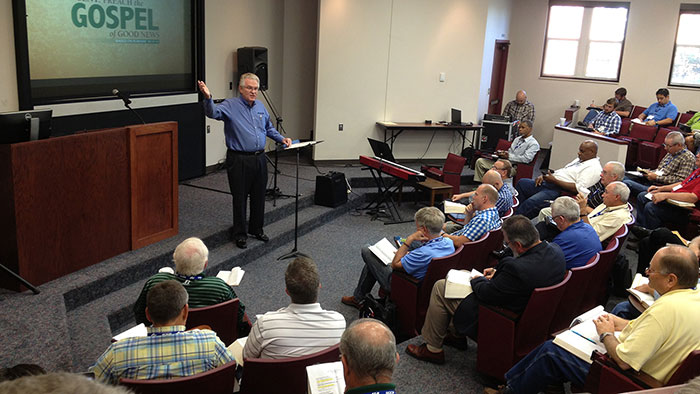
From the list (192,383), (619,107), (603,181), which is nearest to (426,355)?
(192,383)

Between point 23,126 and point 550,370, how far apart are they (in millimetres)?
3790

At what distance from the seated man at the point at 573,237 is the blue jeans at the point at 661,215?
7.51 feet

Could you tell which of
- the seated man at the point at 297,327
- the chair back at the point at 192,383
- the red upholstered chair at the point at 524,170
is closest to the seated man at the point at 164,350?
the chair back at the point at 192,383

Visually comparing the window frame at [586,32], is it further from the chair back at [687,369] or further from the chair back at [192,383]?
the chair back at [192,383]

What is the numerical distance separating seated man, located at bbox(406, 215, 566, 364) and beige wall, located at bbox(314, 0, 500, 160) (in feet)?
19.6

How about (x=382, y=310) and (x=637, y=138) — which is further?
(x=637, y=138)

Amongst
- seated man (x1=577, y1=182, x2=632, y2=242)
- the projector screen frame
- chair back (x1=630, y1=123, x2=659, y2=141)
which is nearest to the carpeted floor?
the projector screen frame

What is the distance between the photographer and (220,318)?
10.5 ft

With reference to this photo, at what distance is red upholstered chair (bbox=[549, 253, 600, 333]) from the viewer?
387 cm

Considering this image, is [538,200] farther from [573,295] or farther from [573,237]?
[573,295]

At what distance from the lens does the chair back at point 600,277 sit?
4320mm

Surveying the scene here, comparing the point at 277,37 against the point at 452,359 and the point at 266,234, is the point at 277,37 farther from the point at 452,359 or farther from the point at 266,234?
the point at 452,359

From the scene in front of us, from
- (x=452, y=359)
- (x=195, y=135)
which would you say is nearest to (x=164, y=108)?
(x=195, y=135)

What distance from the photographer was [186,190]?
746 centimetres
